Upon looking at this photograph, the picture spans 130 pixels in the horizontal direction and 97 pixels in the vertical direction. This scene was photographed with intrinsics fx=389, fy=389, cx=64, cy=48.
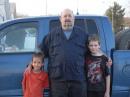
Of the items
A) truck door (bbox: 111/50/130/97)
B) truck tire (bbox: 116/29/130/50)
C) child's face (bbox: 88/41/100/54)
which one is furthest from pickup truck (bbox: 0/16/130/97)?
child's face (bbox: 88/41/100/54)

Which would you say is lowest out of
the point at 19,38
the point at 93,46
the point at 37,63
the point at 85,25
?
the point at 37,63

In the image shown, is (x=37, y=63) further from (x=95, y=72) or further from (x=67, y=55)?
(x=95, y=72)

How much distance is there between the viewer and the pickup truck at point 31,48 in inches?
213

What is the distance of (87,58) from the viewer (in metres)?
5.06

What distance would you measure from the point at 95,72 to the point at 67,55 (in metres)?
0.54

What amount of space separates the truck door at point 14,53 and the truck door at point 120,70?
116cm

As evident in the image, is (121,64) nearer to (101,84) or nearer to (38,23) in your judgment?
(101,84)

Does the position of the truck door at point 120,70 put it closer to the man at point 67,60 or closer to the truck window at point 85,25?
the truck window at point 85,25

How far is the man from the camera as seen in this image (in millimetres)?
4766

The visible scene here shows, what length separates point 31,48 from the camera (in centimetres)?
554

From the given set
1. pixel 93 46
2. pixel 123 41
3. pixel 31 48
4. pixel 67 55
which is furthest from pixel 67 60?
pixel 123 41

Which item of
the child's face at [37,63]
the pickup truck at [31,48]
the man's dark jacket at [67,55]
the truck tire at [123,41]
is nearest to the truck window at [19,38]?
the pickup truck at [31,48]

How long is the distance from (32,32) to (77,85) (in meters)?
1.22

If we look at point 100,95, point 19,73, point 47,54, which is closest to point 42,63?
point 47,54
